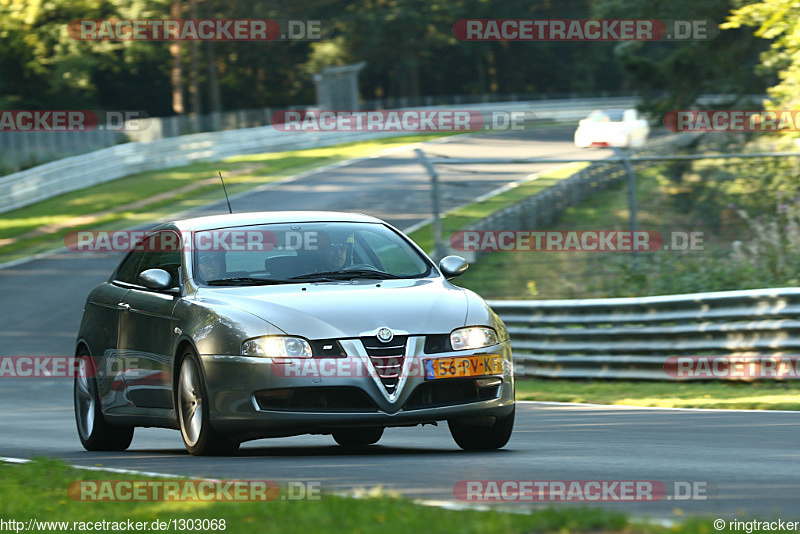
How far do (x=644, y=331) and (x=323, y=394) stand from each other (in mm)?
7253

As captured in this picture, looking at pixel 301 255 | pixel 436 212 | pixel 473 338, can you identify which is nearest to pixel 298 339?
pixel 473 338

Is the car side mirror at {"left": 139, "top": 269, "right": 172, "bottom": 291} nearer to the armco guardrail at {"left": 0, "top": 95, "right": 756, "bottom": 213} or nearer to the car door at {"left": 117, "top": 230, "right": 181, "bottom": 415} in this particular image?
the car door at {"left": 117, "top": 230, "right": 181, "bottom": 415}

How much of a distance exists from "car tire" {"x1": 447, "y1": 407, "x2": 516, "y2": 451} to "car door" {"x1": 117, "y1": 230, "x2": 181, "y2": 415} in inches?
74.3

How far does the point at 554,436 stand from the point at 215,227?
2.86 metres

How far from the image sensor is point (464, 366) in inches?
309

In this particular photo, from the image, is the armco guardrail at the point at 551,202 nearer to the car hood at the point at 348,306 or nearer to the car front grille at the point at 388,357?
the car hood at the point at 348,306

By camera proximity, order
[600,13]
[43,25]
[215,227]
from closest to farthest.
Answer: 1. [215,227]
2. [600,13]
3. [43,25]

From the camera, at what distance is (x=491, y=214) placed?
18.6 m

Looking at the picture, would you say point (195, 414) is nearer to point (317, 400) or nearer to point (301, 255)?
point (317, 400)

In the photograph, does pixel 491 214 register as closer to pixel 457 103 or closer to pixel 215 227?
pixel 215 227

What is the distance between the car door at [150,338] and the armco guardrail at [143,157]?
24.2 metres

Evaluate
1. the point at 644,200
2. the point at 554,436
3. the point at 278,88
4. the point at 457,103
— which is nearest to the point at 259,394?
the point at 554,436

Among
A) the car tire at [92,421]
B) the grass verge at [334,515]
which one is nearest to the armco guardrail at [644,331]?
the car tire at [92,421]

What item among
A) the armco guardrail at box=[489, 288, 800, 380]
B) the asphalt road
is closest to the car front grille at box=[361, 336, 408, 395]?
the asphalt road
